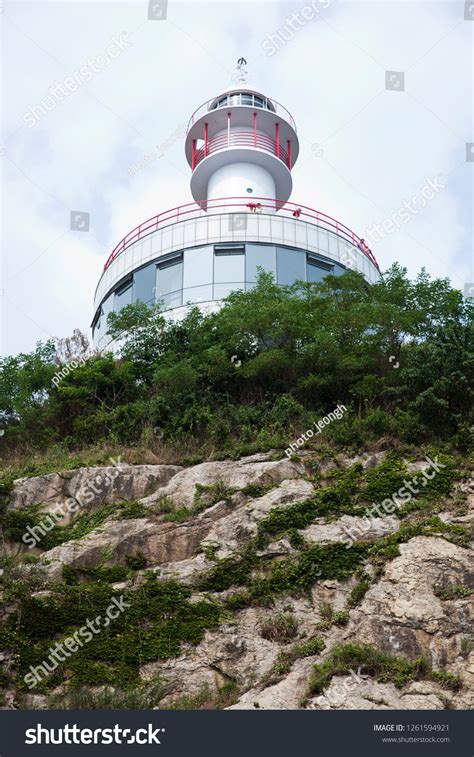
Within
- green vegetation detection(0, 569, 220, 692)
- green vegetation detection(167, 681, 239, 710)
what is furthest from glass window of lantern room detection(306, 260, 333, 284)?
green vegetation detection(167, 681, 239, 710)

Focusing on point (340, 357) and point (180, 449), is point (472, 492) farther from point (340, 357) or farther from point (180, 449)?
point (180, 449)

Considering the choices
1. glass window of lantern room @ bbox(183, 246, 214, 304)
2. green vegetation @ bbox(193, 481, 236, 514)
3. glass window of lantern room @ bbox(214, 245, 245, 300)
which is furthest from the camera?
glass window of lantern room @ bbox(183, 246, 214, 304)

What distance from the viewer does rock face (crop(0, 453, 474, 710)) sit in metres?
13.5

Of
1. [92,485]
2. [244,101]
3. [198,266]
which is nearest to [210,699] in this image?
[92,485]

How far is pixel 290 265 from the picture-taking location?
30.8 m

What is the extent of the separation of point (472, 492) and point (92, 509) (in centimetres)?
867

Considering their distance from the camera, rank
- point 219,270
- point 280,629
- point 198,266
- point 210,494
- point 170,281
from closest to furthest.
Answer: point 280,629, point 210,494, point 219,270, point 198,266, point 170,281

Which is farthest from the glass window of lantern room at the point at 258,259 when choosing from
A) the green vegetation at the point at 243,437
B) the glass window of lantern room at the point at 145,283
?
the green vegetation at the point at 243,437

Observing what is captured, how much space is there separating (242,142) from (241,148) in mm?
1053

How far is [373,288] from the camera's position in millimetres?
23438

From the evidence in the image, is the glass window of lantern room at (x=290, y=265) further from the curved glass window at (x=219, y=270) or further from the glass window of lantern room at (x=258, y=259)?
the glass window of lantern room at (x=258, y=259)

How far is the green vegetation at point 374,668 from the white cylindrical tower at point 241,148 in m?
23.0

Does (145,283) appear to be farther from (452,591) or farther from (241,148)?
(452,591)

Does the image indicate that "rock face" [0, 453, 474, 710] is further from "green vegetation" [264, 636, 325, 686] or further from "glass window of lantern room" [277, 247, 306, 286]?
"glass window of lantern room" [277, 247, 306, 286]
